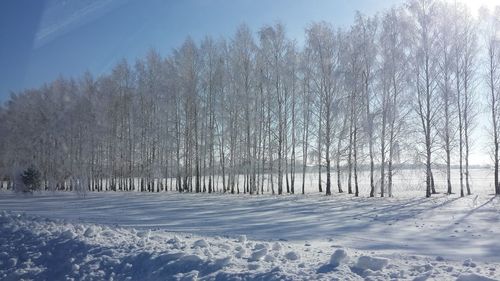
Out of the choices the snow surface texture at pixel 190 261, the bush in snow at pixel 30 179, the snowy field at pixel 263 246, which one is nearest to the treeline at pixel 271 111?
the bush in snow at pixel 30 179

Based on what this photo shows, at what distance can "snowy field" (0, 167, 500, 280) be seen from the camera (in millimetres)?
6848

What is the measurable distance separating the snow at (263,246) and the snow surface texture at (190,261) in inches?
0.9

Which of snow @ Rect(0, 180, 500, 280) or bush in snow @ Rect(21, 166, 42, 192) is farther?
bush in snow @ Rect(21, 166, 42, 192)

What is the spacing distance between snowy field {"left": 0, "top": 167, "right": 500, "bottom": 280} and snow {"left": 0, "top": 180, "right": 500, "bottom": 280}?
2cm

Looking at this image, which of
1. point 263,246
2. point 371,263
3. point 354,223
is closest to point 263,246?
point 263,246

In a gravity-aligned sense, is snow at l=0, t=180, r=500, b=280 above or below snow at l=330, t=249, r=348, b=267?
below

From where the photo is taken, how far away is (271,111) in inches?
1185

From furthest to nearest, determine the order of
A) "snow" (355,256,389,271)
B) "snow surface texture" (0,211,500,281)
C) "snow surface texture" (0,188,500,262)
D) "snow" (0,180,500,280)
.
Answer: "snow surface texture" (0,188,500,262) < "snow" (0,180,500,280) < "snow" (355,256,389,271) < "snow surface texture" (0,211,500,281)

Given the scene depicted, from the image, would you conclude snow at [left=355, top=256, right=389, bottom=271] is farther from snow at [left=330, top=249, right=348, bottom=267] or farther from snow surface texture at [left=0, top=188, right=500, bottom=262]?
snow surface texture at [left=0, top=188, right=500, bottom=262]

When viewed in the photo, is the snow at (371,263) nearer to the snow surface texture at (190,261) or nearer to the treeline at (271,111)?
the snow surface texture at (190,261)

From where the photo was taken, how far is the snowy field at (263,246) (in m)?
6.85

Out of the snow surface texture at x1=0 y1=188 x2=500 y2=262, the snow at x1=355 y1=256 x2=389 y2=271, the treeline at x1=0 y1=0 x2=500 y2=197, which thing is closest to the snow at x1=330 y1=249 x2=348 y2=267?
the snow at x1=355 y1=256 x2=389 y2=271

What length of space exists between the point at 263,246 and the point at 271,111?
2219cm

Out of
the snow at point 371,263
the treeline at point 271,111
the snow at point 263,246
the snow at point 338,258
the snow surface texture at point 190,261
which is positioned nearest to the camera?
the snow surface texture at point 190,261
